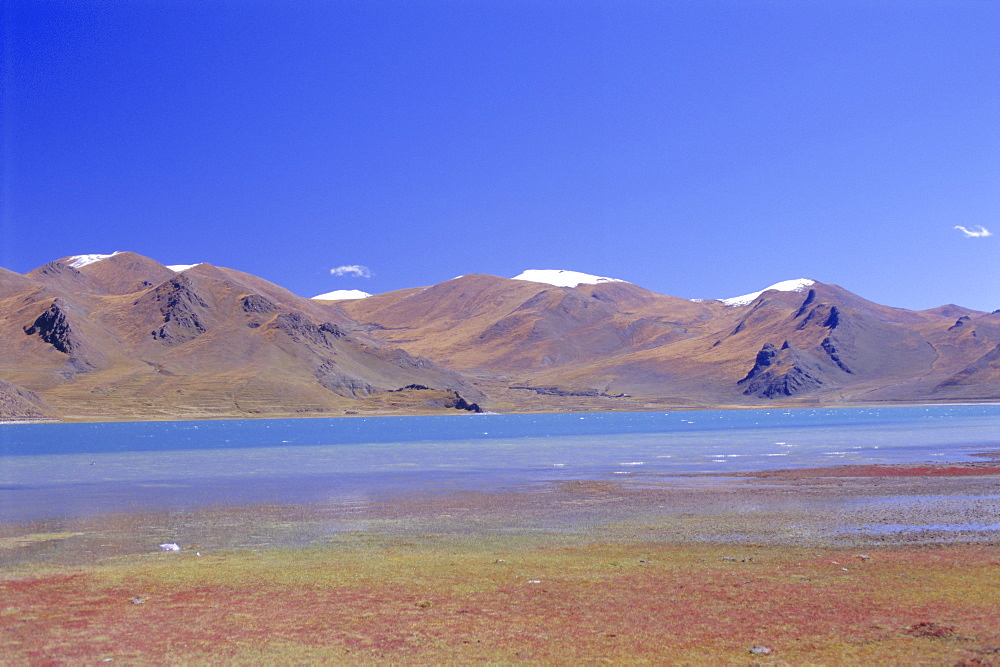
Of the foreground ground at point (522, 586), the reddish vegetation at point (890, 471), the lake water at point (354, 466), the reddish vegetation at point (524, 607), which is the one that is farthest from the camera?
the reddish vegetation at point (890, 471)

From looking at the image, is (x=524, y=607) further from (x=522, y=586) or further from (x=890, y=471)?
(x=890, y=471)

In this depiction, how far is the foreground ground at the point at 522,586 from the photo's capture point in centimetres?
1590

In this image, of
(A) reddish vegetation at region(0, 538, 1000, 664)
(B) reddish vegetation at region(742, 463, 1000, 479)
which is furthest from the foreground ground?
(B) reddish vegetation at region(742, 463, 1000, 479)

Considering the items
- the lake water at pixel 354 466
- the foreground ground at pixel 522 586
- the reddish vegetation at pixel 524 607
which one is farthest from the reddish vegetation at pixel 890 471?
the reddish vegetation at pixel 524 607

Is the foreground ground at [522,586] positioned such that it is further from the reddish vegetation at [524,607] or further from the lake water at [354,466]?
the lake water at [354,466]

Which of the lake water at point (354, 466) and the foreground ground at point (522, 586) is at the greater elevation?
the foreground ground at point (522, 586)

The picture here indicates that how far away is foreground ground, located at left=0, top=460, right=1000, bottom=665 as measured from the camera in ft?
52.2

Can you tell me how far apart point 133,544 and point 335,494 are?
58.8 feet

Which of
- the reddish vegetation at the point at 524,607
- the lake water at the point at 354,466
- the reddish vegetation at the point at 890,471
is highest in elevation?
the reddish vegetation at the point at 524,607

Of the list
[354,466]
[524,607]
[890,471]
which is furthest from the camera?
[354,466]

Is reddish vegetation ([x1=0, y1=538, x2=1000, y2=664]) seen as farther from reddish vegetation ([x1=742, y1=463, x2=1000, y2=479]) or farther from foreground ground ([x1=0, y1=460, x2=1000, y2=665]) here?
reddish vegetation ([x1=742, y1=463, x2=1000, y2=479])

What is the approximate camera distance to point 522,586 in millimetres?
21250

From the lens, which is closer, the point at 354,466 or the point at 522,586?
the point at 522,586

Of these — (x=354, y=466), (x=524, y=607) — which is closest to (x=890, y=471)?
(x=354, y=466)
